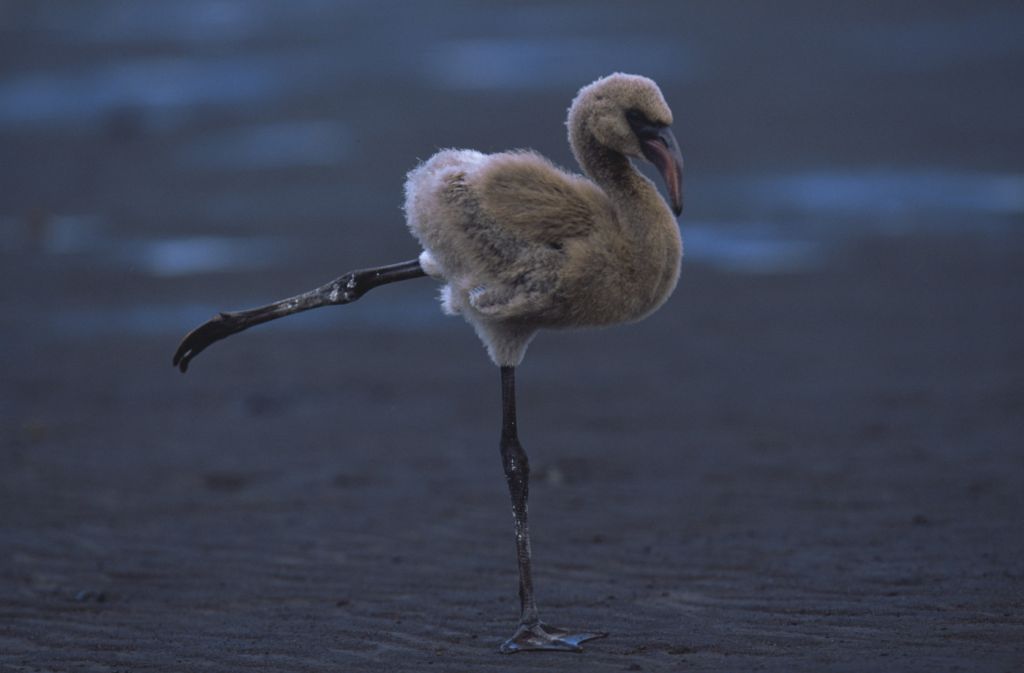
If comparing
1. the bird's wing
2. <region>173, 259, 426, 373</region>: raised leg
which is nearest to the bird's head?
the bird's wing

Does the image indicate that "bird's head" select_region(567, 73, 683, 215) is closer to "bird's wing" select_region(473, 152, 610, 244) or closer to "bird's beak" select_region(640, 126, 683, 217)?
"bird's beak" select_region(640, 126, 683, 217)

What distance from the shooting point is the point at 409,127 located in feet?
62.3

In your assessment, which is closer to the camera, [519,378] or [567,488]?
[567,488]

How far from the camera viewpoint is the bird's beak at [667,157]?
655 centimetres

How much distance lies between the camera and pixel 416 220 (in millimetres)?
6941

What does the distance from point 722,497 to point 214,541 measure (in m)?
2.82

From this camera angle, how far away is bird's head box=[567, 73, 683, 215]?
659 cm

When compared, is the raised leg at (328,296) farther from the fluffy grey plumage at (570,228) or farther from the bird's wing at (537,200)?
the bird's wing at (537,200)

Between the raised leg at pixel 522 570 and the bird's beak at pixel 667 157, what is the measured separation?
1.09m

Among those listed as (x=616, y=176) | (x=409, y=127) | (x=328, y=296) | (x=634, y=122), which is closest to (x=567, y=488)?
(x=328, y=296)

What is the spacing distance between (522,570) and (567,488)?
8.12 feet

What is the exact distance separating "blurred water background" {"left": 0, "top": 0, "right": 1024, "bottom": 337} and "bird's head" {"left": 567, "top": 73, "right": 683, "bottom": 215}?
582cm

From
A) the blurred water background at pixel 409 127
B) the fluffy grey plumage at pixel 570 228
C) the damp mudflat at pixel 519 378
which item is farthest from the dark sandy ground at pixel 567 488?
the fluffy grey plumage at pixel 570 228

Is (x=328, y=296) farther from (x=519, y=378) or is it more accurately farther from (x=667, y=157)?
(x=519, y=378)
